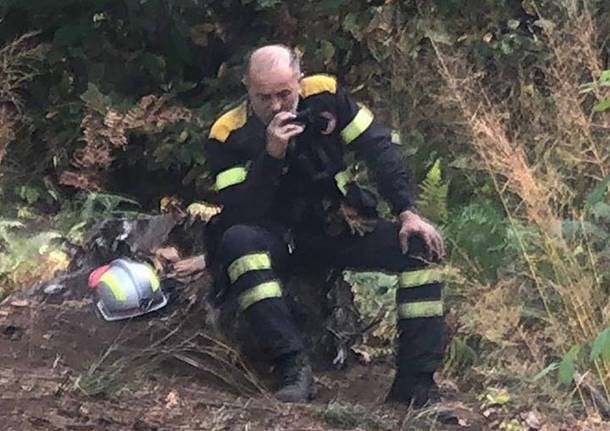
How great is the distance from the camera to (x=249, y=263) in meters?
4.67

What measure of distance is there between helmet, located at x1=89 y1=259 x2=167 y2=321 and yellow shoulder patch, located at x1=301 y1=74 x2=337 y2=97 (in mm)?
1038

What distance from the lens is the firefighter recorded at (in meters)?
4.70

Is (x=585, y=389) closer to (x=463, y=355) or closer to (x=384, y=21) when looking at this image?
(x=463, y=355)

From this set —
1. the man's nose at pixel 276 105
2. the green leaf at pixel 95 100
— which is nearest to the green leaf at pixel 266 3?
the green leaf at pixel 95 100

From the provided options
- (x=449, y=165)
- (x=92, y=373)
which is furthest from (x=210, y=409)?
(x=449, y=165)

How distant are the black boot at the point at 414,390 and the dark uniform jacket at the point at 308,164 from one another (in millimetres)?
601

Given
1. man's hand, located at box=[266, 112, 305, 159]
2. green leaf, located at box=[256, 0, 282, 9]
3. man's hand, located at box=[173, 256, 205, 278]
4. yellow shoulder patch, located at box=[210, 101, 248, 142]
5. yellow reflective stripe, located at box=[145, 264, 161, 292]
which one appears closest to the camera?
man's hand, located at box=[266, 112, 305, 159]

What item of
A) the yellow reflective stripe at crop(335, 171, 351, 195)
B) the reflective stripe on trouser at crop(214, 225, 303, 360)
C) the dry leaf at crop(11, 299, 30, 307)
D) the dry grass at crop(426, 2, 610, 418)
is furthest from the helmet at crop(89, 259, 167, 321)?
the dry grass at crop(426, 2, 610, 418)

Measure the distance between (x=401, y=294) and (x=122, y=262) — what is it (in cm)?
131

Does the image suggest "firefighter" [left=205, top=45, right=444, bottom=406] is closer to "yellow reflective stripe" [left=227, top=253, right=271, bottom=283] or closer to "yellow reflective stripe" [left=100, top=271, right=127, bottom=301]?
"yellow reflective stripe" [left=227, top=253, right=271, bottom=283]

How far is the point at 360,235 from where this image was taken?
491 cm

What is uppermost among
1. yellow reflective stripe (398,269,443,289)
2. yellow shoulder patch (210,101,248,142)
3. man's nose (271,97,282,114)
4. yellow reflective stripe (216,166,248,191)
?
man's nose (271,97,282,114)

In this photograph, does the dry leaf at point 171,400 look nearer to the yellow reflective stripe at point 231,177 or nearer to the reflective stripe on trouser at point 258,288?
the reflective stripe on trouser at point 258,288

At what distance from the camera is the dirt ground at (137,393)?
4.16 meters
